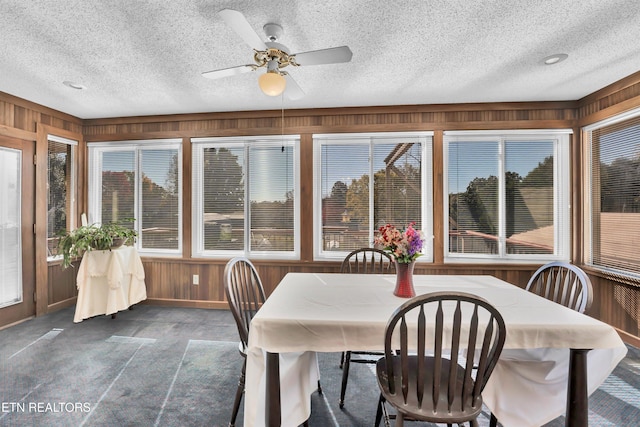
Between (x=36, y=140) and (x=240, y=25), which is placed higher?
(x=240, y=25)

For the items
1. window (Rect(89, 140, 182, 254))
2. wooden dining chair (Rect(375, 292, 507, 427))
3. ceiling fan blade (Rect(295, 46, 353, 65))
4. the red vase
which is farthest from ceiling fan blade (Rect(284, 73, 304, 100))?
window (Rect(89, 140, 182, 254))

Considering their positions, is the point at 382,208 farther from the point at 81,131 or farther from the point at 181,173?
the point at 81,131

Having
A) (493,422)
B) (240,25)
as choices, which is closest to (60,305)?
(240,25)

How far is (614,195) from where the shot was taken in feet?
9.57

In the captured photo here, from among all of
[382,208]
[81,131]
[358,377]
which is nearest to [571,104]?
[382,208]

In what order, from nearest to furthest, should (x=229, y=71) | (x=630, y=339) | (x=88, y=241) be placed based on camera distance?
(x=229, y=71), (x=630, y=339), (x=88, y=241)

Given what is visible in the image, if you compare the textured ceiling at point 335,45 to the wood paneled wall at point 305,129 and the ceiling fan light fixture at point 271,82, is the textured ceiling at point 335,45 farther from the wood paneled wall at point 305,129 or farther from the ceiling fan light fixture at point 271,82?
the ceiling fan light fixture at point 271,82

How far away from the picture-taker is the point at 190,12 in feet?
5.96

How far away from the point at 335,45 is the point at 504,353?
2.36 metres

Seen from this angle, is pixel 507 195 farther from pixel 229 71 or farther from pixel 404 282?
pixel 229 71

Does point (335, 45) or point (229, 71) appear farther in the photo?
point (335, 45)

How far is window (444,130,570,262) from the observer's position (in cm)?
Answer: 336

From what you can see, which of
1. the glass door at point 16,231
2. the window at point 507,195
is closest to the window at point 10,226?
the glass door at point 16,231

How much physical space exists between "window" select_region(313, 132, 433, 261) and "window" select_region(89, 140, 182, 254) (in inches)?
75.5
